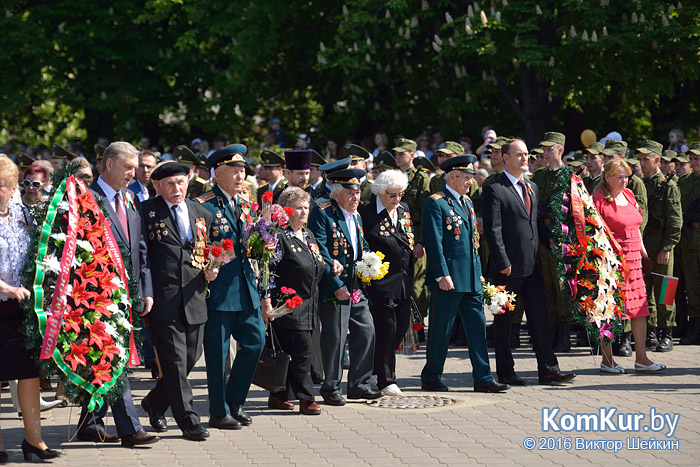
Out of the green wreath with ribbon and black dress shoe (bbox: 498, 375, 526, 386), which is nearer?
the green wreath with ribbon

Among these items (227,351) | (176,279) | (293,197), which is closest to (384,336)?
(293,197)

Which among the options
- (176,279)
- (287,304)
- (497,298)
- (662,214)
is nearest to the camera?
(176,279)

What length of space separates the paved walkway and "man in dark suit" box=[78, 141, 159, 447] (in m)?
0.11

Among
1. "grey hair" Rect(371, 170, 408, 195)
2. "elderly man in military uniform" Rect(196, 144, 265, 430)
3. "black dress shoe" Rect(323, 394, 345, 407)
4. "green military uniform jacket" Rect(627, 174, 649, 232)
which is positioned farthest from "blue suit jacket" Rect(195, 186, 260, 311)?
"green military uniform jacket" Rect(627, 174, 649, 232)

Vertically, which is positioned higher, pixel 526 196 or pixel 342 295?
pixel 526 196

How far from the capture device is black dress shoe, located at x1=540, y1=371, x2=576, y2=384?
10031 mm

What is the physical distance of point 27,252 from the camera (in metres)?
7.32

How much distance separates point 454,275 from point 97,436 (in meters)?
3.52

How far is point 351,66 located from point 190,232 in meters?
13.4

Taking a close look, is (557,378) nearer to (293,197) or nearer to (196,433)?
(293,197)

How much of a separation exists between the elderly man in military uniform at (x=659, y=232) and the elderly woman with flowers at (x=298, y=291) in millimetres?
4918

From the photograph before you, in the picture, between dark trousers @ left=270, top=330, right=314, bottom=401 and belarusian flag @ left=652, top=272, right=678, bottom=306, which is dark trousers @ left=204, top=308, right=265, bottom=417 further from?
belarusian flag @ left=652, top=272, right=678, bottom=306

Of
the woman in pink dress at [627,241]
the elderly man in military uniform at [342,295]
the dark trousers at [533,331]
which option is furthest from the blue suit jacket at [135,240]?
the woman in pink dress at [627,241]

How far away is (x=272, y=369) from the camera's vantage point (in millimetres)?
8656
